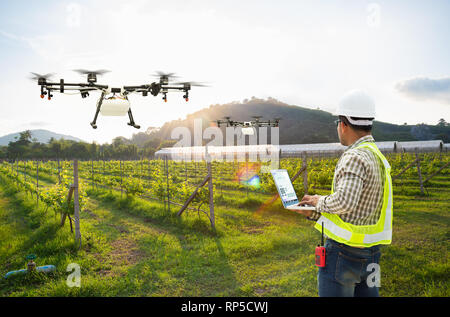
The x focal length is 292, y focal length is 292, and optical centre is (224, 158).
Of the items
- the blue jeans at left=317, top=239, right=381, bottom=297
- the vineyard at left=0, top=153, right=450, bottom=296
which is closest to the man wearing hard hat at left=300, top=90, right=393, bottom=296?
the blue jeans at left=317, top=239, right=381, bottom=297

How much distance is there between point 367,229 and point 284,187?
67 centimetres

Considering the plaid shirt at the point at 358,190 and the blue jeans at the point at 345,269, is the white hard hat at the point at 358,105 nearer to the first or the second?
the plaid shirt at the point at 358,190

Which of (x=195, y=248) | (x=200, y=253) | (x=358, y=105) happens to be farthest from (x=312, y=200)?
(x=195, y=248)

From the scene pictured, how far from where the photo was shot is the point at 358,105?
201 centimetres

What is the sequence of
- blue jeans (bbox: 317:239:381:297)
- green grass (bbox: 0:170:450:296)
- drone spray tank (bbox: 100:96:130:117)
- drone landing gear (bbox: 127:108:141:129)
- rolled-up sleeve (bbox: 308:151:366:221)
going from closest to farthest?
rolled-up sleeve (bbox: 308:151:366:221) → blue jeans (bbox: 317:239:381:297) → green grass (bbox: 0:170:450:296) → drone spray tank (bbox: 100:96:130:117) → drone landing gear (bbox: 127:108:141:129)

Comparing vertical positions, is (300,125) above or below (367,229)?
above

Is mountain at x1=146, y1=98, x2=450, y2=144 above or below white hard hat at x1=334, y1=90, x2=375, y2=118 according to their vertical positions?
above

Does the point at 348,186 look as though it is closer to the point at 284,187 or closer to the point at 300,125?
the point at 284,187

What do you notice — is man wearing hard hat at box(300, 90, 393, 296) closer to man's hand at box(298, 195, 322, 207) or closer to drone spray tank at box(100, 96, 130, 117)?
man's hand at box(298, 195, 322, 207)

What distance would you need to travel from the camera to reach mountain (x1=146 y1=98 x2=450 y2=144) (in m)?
72.7

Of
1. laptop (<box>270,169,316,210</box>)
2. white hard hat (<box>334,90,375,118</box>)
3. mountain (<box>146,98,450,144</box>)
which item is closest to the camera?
white hard hat (<box>334,90,375,118</box>)

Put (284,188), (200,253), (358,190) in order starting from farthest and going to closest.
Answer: (200,253)
(284,188)
(358,190)

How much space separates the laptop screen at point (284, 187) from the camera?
227 centimetres

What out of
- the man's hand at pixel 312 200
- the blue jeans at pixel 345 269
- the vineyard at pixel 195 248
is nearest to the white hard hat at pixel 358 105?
the man's hand at pixel 312 200
